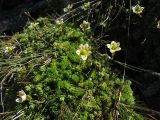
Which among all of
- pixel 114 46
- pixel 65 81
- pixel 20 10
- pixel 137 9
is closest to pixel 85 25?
pixel 114 46

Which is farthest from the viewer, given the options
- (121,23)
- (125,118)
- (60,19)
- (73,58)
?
(60,19)

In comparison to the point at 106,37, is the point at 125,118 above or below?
below

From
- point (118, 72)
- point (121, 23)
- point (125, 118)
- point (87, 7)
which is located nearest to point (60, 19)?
point (87, 7)

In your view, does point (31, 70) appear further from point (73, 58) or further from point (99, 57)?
point (99, 57)

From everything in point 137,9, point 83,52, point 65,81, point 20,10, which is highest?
point 20,10

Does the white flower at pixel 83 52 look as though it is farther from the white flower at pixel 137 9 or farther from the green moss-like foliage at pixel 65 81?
the white flower at pixel 137 9

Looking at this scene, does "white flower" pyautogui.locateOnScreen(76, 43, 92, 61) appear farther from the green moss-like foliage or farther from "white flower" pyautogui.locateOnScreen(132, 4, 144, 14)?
→ "white flower" pyautogui.locateOnScreen(132, 4, 144, 14)

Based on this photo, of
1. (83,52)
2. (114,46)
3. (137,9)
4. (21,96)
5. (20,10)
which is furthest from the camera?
(20,10)

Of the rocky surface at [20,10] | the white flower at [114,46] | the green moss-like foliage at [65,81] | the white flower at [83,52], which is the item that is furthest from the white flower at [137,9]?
the rocky surface at [20,10]

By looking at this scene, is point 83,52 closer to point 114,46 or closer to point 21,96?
point 114,46
